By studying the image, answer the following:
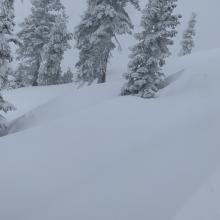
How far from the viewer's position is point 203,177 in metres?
11.2

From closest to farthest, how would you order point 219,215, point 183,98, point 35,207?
1. point 219,215
2. point 35,207
3. point 183,98

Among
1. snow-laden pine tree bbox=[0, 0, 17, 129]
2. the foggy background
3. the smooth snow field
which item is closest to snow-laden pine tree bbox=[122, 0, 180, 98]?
the smooth snow field

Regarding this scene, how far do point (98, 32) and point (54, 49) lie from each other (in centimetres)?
888

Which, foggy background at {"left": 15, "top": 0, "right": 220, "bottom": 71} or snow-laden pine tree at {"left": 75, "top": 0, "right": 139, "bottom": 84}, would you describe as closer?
snow-laden pine tree at {"left": 75, "top": 0, "right": 139, "bottom": 84}

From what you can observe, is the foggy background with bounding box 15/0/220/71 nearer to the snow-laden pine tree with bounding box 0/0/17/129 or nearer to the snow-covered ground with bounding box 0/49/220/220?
the snow-laden pine tree with bounding box 0/0/17/129

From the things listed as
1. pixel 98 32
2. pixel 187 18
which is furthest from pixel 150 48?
pixel 187 18

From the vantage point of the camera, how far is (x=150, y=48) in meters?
23.1

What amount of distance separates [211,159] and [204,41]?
5252 inches

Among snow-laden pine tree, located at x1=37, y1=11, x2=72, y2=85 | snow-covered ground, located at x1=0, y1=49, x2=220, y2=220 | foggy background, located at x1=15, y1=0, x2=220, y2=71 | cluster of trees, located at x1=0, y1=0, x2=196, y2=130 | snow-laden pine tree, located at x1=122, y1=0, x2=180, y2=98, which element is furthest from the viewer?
foggy background, located at x1=15, y1=0, x2=220, y2=71

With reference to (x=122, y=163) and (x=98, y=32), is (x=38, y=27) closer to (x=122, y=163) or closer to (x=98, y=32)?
(x=98, y=32)

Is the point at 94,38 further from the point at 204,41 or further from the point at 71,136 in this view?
the point at 204,41

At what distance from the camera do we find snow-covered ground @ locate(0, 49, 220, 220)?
1024cm

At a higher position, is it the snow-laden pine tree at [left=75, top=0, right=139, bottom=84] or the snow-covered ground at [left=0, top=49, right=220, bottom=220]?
the snow-laden pine tree at [left=75, top=0, right=139, bottom=84]

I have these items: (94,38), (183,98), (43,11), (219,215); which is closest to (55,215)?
(219,215)
